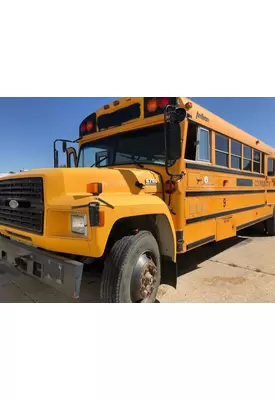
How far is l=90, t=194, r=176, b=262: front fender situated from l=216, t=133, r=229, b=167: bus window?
1.74m

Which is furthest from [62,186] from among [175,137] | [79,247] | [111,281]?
[175,137]

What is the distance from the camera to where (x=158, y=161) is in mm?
3439

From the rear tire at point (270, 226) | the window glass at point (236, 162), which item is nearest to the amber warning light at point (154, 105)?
the window glass at point (236, 162)

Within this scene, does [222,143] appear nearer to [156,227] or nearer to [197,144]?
[197,144]

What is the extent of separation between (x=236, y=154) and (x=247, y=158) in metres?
0.70

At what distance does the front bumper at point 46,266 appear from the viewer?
220cm

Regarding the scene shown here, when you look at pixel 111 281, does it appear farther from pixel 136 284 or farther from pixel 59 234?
pixel 59 234

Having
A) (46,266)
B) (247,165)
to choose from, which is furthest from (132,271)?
(247,165)

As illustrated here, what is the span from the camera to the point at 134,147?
11.9 feet

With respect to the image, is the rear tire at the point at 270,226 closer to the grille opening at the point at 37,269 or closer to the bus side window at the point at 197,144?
the bus side window at the point at 197,144

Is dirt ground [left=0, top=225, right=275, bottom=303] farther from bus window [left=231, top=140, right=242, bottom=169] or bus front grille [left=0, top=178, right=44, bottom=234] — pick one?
bus window [left=231, top=140, right=242, bottom=169]

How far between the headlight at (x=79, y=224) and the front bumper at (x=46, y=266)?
0.26m

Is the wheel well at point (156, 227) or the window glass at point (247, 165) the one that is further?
the window glass at point (247, 165)

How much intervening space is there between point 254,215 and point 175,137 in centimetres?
403
